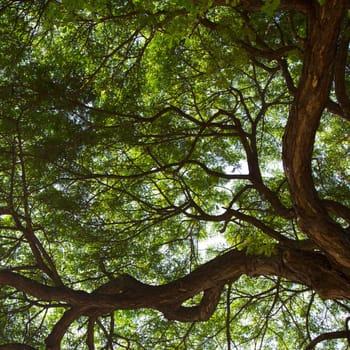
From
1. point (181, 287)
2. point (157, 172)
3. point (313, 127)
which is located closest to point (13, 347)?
point (181, 287)

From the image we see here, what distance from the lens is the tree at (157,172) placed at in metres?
3.81

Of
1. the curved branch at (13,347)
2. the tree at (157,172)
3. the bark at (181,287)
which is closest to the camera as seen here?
the tree at (157,172)

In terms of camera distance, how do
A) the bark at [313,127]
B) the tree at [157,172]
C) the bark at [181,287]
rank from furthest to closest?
the bark at [181,287], the tree at [157,172], the bark at [313,127]

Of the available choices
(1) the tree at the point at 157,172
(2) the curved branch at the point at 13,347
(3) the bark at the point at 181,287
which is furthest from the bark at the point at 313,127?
(2) the curved branch at the point at 13,347

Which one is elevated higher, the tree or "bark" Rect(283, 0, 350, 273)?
the tree

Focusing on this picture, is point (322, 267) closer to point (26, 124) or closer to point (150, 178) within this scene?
point (150, 178)

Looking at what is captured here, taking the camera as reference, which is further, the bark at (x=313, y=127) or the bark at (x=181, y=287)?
the bark at (x=181, y=287)

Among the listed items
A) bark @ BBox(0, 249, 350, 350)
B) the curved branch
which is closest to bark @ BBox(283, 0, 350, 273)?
bark @ BBox(0, 249, 350, 350)

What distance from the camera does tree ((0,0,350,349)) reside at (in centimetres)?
381

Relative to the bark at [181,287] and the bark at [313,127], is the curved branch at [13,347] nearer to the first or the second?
the bark at [181,287]

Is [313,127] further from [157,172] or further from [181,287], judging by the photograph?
[157,172]

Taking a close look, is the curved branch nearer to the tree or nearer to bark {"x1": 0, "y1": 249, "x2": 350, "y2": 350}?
the tree

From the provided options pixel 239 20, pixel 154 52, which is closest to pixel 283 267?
pixel 239 20

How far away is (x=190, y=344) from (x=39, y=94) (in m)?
3.59
